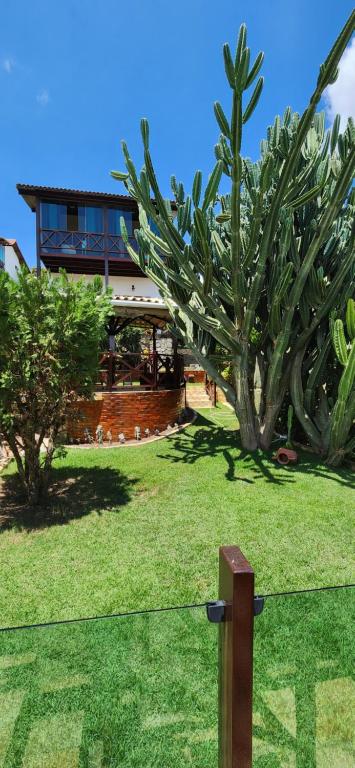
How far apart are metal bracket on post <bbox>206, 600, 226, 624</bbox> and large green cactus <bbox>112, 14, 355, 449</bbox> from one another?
7.10m

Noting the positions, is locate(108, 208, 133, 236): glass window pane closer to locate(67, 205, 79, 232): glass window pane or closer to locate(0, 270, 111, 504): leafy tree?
locate(67, 205, 79, 232): glass window pane

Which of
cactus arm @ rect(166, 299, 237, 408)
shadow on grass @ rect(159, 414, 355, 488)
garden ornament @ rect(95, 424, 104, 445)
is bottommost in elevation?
shadow on grass @ rect(159, 414, 355, 488)

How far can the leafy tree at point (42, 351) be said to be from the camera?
564 cm

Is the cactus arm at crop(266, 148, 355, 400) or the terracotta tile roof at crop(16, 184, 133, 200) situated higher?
the terracotta tile roof at crop(16, 184, 133, 200)

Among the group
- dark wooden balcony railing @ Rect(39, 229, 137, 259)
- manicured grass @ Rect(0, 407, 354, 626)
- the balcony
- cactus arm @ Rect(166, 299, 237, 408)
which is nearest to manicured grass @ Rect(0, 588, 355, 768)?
manicured grass @ Rect(0, 407, 354, 626)

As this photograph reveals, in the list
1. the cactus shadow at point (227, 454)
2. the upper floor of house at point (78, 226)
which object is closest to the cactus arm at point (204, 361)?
the cactus shadow at point (227, 454)

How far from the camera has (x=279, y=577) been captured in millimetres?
4324

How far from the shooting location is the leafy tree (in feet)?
18.5

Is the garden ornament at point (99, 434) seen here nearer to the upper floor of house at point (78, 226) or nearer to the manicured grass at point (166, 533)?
the manicured grass at point (166, 533)

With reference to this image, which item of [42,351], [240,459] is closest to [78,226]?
[42,351]

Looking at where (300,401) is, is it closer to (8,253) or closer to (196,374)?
(196,374)

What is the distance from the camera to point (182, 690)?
6.18ft

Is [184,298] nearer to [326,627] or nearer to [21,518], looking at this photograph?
[21,518]

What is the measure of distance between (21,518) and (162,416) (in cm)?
618
